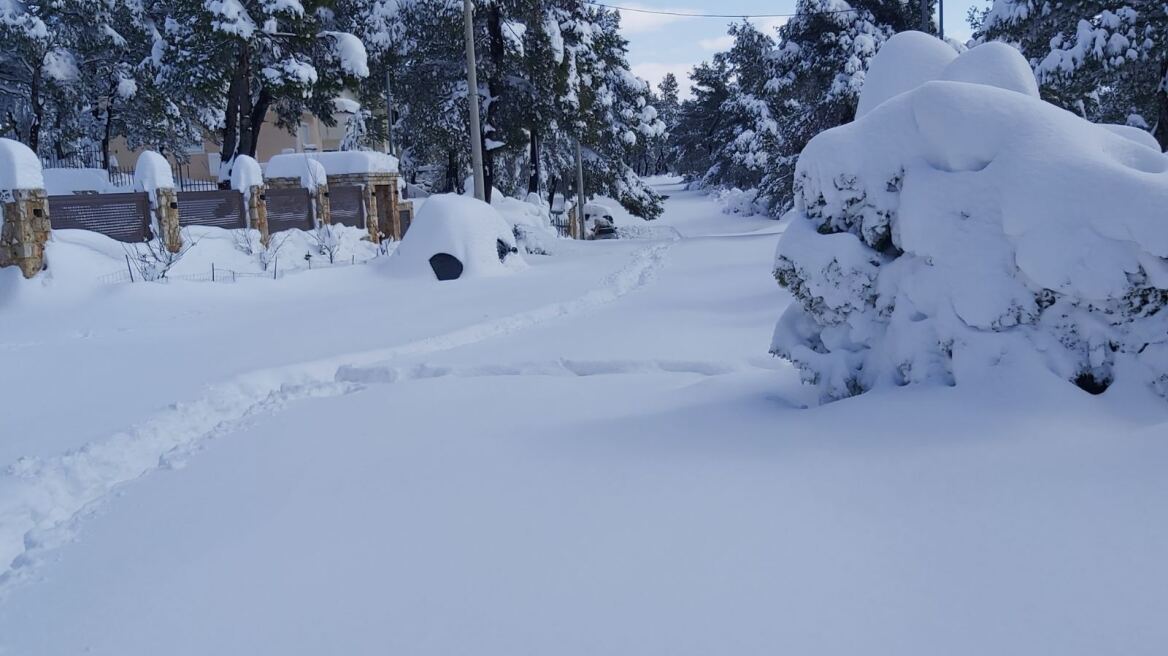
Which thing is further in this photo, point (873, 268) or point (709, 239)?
point (709, 239)

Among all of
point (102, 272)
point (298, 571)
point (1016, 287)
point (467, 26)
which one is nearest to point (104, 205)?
point (102, 272)

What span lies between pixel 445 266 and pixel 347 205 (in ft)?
21.8

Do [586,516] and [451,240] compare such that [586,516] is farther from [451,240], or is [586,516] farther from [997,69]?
[451,240]

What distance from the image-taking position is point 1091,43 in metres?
15.1

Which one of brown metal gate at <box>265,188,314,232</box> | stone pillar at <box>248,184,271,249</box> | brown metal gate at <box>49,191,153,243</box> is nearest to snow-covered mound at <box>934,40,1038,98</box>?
brown metal gate at <box>49,191,153,243</box>

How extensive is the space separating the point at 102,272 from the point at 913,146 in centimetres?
1370

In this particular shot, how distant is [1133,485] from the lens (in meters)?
3.89

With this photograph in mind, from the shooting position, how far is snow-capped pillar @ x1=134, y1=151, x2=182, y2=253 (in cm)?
1669

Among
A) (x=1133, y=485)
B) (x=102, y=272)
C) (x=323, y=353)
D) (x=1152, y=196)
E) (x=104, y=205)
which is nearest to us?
(x=1133, y=485)

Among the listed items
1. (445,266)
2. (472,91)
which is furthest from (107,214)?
(472,91)

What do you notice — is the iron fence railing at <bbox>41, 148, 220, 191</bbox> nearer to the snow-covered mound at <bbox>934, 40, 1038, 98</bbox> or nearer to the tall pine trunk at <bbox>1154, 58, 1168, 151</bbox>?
the tall pine trunk at <bbox>1154, 58, 1168, 151</bbox>

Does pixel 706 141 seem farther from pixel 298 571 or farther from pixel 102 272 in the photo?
pixel 298 571

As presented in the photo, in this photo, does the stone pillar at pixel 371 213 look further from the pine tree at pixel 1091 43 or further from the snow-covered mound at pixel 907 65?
the snow-covered mound at pixel 907 65

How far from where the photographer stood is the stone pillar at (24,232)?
13789 mm
